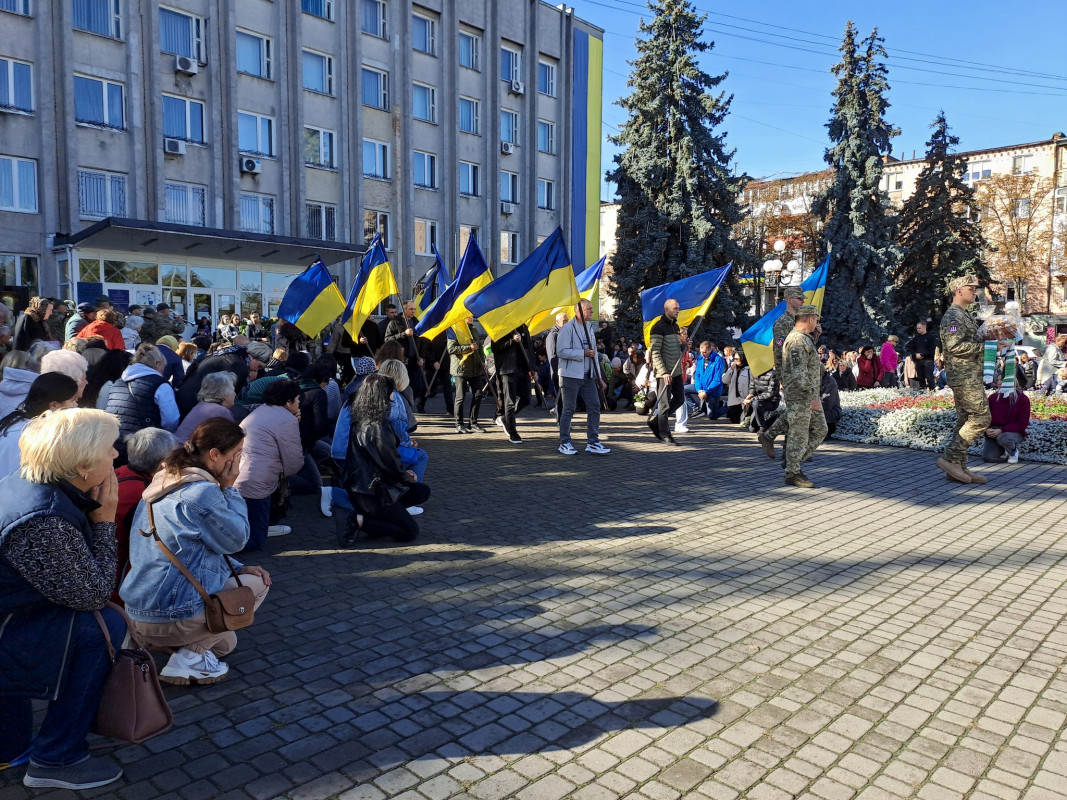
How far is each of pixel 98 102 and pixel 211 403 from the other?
23.4 meters

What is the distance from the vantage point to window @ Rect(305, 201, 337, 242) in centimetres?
3062

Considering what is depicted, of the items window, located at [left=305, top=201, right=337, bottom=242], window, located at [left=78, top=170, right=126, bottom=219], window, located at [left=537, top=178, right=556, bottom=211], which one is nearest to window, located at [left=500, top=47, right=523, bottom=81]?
window, located at [left=537, top=178, right=556, bottom=211]

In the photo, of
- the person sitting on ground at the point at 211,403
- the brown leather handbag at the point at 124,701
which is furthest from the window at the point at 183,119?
the brown leather handbag at the point at 124,701

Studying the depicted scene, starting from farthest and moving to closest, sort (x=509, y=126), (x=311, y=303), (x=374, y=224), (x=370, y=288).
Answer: (x=509, y=126), (x=374, y=224), (x=370, y=288), (x=311, y=303)

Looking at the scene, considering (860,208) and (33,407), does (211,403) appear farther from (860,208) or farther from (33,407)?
(860,208)

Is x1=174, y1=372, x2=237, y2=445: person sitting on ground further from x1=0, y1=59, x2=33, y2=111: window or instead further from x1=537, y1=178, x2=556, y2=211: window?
x1=537, y1=178, x2=556, y2=211: window

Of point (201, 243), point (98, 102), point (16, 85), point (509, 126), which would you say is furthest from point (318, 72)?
point (16, 85)

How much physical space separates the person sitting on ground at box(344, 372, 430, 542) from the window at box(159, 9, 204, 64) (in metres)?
25.1

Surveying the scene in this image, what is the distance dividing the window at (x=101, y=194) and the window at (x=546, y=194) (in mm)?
19588

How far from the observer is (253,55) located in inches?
1136

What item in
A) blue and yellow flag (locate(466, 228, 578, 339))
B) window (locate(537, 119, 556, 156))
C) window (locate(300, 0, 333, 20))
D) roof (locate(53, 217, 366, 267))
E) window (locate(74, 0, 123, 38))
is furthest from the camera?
window (locate(537, 119, 556, 156))

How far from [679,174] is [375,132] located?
1265 centimetres

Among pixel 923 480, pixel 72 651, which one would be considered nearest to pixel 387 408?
pixel 72 651

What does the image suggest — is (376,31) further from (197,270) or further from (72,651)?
(72,651)
